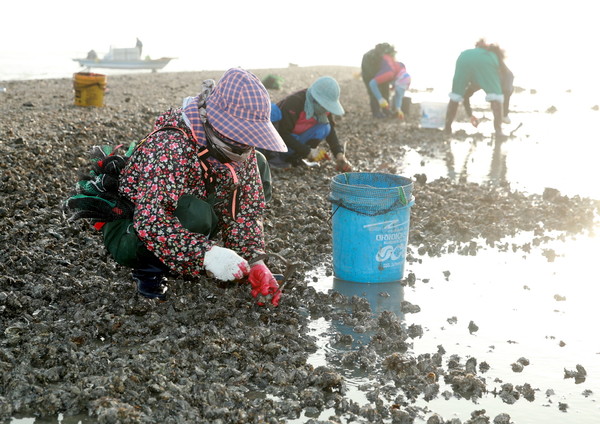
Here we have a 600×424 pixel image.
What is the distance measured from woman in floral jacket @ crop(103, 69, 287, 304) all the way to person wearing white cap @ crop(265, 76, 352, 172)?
325 centimetres

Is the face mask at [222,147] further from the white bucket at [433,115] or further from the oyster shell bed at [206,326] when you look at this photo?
the white bucket at [433,115]

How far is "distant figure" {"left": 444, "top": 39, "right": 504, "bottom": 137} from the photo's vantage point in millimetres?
10102

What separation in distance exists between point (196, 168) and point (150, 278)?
2.51 ft

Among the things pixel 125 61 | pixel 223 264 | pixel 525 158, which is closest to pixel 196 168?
pixel 223 264

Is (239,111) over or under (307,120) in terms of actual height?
over

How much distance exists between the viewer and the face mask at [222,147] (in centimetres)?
345

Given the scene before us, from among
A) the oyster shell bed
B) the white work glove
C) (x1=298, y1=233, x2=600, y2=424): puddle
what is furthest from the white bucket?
the white work glove

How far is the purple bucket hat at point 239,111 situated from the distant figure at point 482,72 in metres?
7.46

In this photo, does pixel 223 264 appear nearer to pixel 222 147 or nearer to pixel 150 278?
pixel 222 147

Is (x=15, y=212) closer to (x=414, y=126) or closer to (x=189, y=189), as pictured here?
(x=189, y=189)

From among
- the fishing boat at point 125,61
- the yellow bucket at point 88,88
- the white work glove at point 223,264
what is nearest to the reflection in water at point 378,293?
the white work glove at point 223,264

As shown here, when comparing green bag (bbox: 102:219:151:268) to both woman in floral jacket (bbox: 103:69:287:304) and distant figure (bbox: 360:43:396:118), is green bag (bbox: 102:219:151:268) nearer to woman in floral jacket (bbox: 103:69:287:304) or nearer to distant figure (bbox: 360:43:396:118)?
woman in floral jacket (bbox: 103:69:287:304)

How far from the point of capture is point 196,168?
11.8 ft

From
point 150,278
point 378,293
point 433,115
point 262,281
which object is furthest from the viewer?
point 433,115
